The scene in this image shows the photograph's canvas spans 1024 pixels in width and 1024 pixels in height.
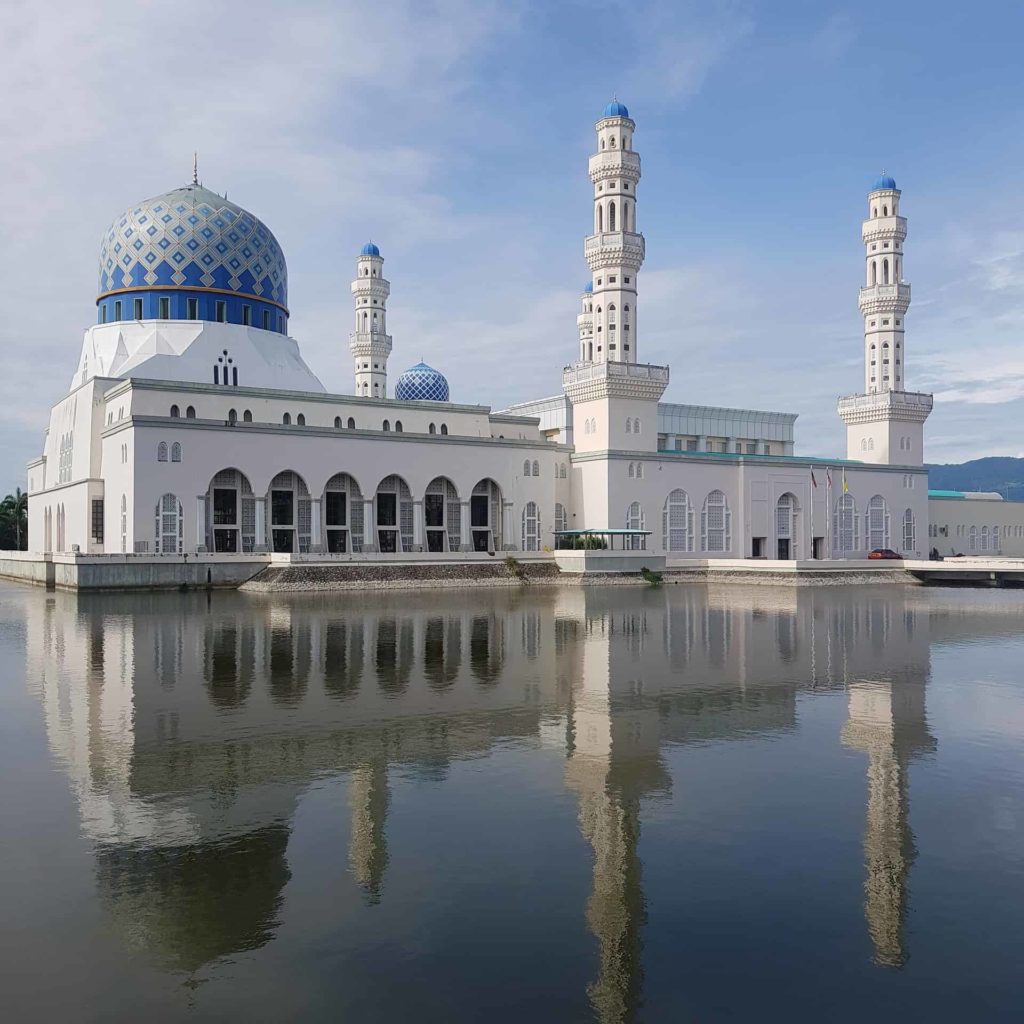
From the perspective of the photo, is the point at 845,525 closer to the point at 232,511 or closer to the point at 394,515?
the point at 394,515

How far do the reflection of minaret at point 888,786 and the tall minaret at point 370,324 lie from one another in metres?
42.4

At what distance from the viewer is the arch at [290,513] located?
124 feet

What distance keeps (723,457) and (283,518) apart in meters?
20.8

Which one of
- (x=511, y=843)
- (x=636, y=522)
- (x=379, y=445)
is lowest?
(x=511, y=843)

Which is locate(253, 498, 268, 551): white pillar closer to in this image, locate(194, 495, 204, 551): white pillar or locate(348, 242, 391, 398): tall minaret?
locate(194, 495, 204, 551): white pillar

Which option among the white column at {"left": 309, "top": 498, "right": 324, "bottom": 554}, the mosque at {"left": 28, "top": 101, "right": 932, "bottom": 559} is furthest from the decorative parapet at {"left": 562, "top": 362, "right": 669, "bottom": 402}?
the white column at {"left": 309, "top": 498, "right": 324, "bottom": 554}

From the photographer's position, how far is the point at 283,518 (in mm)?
37750

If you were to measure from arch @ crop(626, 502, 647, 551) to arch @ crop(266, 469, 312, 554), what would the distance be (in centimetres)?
1375

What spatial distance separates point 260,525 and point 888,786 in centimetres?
3093

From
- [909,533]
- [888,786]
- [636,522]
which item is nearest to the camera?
[888,786]

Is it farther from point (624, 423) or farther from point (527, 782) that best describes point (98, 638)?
point (624, 423)

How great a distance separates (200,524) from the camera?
35.1 m

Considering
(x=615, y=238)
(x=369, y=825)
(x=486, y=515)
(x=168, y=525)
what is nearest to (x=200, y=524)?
(x=168, y=525)

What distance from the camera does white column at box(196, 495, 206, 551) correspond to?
35000 mm
